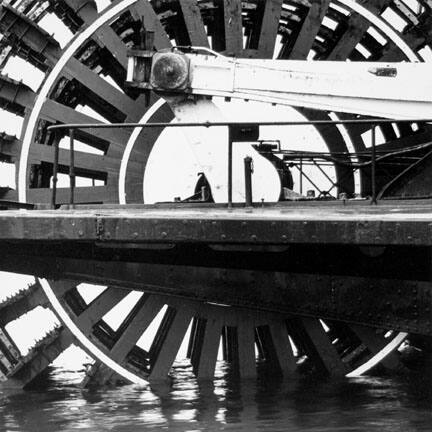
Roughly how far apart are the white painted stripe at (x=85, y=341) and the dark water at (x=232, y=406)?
0.87 feet

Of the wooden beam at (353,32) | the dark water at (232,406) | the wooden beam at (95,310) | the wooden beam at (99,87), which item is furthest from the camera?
the wooden beam at (353,32)

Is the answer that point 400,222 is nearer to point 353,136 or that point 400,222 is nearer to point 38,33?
point 353,136

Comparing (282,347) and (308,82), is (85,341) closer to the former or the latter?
(282,347)

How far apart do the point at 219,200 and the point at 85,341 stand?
229cm

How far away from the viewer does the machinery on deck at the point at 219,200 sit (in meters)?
7.95

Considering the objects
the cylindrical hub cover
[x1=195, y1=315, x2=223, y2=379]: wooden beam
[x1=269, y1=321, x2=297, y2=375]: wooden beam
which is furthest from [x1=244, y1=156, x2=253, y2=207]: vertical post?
[x1=269, y1=321, x2=297, y2=375]: wooden beam

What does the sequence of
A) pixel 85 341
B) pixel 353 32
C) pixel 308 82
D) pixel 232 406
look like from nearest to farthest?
pixel 232 406 < pixel 308 82 < pixel 85 341 < pixel 353 32

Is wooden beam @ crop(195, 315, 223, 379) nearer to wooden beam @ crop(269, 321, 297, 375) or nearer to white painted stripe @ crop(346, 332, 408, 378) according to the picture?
wooden beam @ crop(269, 321, 297, 375)

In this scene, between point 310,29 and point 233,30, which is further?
point 310,29

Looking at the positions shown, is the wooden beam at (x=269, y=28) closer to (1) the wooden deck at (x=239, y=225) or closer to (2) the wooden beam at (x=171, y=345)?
(2) the wooden beam at (x=171, y=345)

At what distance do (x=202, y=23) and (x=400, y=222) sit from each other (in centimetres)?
567

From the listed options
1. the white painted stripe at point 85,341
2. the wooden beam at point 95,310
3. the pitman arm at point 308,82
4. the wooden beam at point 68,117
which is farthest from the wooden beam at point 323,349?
the wooden beam at point 68,117

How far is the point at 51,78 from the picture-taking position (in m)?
12.5

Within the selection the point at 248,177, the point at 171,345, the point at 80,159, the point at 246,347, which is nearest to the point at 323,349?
the point at 246,347
